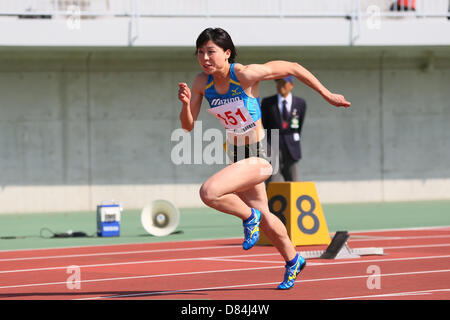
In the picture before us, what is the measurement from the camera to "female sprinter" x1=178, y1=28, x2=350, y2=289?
7.76 m

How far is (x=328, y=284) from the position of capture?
336 inches

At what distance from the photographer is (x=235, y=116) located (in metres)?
8.00

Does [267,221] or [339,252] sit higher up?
[267,221]

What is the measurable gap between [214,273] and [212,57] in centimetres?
257

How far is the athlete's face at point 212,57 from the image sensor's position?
792 centimetres

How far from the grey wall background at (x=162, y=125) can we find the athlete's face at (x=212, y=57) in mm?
12077

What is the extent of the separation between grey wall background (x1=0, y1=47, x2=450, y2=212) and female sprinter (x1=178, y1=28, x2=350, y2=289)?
1205 cm

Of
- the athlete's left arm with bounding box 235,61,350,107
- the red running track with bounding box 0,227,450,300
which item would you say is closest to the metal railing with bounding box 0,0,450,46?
the red running track with bounding box 0,227,450,300

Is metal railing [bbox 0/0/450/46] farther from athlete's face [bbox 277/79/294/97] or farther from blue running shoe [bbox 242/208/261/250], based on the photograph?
Result: blue running shoe [bbox 242/208/261/250]

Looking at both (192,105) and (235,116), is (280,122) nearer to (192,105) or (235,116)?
(192,105)

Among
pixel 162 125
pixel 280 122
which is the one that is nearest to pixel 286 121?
pixel 280 122
